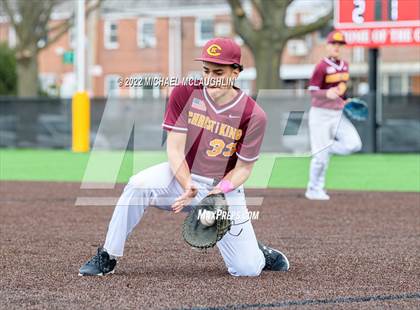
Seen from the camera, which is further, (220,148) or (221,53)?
(220,148)

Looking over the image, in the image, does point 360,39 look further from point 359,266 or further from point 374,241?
point 359,266

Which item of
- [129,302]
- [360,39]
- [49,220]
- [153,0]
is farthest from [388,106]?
[153,0]

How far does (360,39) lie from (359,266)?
12714 mm

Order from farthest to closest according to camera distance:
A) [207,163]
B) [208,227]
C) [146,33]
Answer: [146,33] < [207,163] < [208,227]

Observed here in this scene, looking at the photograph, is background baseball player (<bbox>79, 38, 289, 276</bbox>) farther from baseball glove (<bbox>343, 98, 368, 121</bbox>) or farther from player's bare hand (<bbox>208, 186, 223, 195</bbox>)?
baseball glove (<bbox>343, 98, 368, 121</bbox>)

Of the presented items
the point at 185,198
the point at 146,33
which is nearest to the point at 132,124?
the point at 185,198

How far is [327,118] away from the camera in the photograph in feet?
44.6

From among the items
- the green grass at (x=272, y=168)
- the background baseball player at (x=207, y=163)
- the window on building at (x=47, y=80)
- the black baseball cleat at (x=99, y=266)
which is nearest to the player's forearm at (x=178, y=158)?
the background baseball player at (x=207, y=163)

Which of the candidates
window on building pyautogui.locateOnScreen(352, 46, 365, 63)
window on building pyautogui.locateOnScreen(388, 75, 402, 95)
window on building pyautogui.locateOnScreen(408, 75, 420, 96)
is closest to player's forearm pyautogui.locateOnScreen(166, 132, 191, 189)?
window on building pyautogui.locateOnScreen(352, 46, 365, 63)

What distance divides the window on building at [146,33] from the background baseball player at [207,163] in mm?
46798

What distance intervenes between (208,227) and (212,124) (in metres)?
0.74

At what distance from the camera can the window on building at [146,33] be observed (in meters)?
53.9

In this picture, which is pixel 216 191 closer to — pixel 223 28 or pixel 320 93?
pixel 320 93

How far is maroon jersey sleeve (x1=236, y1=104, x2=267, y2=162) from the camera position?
722cm
